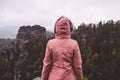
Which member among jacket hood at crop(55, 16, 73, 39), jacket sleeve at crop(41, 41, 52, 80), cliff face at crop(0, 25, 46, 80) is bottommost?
cliff face at crop(0, 25, 46, 80)

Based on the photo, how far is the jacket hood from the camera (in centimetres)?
1012

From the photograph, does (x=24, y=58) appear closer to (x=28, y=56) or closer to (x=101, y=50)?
(x=28, y=56)

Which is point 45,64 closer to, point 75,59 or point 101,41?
point 75,59

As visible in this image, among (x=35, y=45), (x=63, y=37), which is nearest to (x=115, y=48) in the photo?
(x=35, y=45)

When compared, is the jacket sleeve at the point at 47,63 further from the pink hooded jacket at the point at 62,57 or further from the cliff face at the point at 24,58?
the cliff face at the point at 24,58

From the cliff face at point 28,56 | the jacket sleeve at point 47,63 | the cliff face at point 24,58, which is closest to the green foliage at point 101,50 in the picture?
the cliff face at point 28,56

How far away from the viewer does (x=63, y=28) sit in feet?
33.3

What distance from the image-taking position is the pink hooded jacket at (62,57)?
9.98m

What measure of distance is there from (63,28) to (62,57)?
803 mm

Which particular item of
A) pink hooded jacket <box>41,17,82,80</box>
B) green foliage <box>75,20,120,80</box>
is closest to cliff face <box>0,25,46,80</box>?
green foliage <box>75,20,120,80</box>

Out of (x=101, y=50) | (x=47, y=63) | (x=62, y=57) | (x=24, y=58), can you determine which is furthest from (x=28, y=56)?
(x=62, y=57)

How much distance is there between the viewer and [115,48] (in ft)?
367

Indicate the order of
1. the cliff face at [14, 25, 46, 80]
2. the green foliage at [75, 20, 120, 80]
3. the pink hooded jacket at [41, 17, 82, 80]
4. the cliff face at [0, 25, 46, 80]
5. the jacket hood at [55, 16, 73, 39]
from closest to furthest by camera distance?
the pink hooded jacket at [41, 17, 82, 80] → the jacket hood at [55, 16, 73, 39] → the green foliage at [75, 20, 120, 80] → the cliff face at [0, 25, 46, 80] → the cliff face at [14, 25, 46, 80]

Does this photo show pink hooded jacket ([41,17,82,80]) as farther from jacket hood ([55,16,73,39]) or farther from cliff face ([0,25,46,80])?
cliff face ([0,25,46,80])
